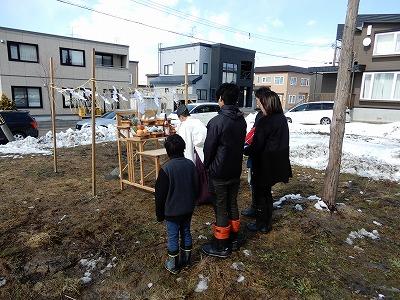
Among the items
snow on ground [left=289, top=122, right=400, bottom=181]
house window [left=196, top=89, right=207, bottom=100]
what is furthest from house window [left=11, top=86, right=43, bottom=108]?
snow on ground [left=289, top=122, right=400, bottom=181]

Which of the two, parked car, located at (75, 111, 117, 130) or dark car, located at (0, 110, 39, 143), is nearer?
dark car, located at (0, 110, 39, 143)

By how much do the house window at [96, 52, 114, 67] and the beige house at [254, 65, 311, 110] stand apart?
29707 millimetres

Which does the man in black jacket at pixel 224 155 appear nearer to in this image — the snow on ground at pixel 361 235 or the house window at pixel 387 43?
the snow on ground at pixel 361 235

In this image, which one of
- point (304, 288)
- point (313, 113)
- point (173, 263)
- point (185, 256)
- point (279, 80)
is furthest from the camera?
point (279, 80)

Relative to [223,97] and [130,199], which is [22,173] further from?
[223,97]

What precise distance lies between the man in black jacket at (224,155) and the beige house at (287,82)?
49.0m

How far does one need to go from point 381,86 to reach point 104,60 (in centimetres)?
2245

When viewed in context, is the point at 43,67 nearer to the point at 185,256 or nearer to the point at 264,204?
the point at 264,204

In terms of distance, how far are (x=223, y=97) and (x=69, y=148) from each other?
8364mm

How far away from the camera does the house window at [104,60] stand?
25775 millimetres

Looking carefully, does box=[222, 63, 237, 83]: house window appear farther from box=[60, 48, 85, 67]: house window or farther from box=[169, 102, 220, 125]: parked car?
box=[169, 102, 220, 125]: parked car

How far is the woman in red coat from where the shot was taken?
3492mm

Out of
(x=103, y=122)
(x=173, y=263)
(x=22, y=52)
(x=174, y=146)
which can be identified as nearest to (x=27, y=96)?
(x=22, y=52)

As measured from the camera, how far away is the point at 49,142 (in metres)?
11.0
